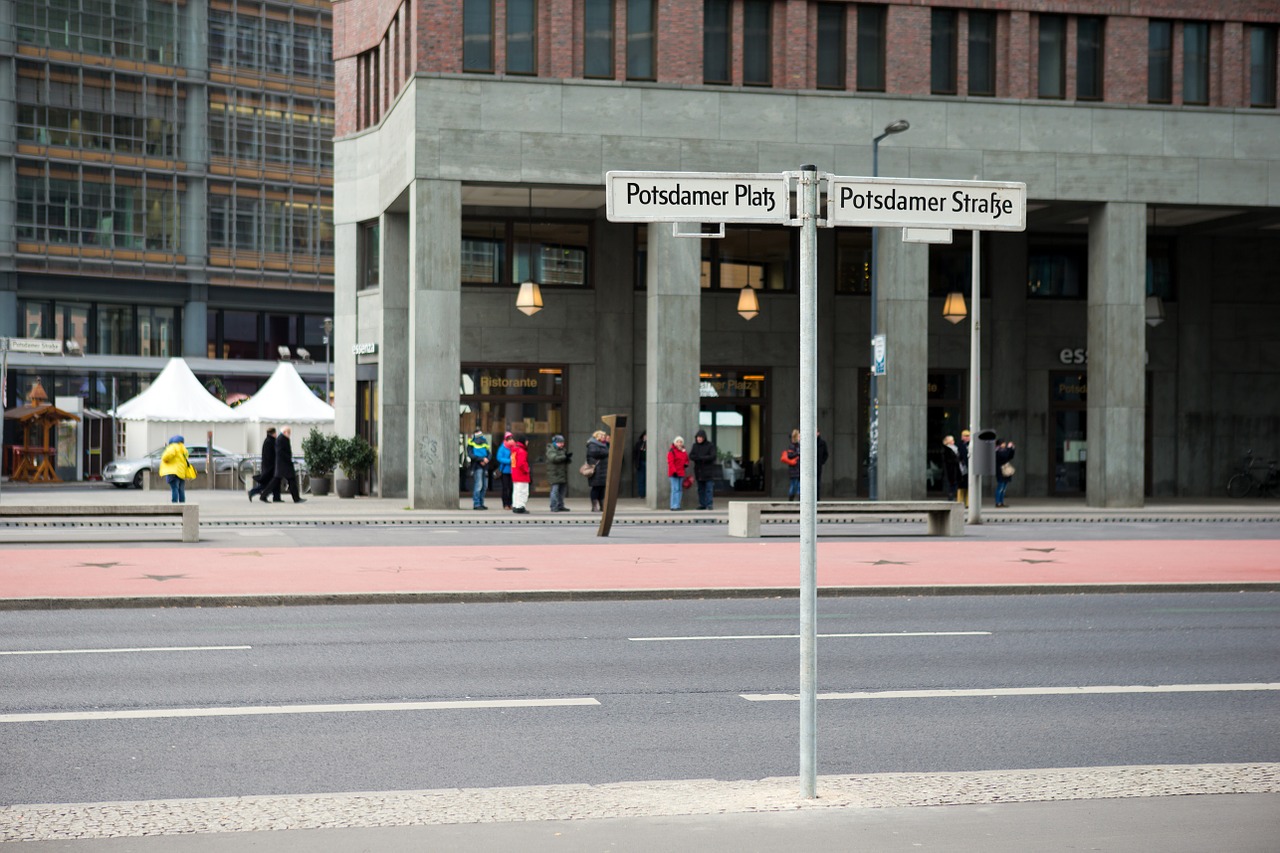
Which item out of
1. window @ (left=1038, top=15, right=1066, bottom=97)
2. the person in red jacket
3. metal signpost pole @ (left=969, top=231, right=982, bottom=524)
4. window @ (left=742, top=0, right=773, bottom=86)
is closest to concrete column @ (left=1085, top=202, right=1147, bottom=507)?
window @ (left=1038, top=15, right=1066, bottom=97)

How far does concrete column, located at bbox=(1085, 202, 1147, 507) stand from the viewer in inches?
1387

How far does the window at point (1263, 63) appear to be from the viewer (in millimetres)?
36469

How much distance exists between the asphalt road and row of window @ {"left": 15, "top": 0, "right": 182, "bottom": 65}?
5285 centimetres

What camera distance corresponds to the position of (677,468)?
32.5 m

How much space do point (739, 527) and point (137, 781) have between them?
18468 millimetres

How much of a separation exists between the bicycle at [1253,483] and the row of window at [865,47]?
9.84 m

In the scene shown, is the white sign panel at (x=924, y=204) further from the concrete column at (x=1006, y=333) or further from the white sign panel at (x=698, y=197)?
the concrete column at (x=1006, y=333)

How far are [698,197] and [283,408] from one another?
41.2 m

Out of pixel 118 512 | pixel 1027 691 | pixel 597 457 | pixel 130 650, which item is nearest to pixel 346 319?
pixel 597 457

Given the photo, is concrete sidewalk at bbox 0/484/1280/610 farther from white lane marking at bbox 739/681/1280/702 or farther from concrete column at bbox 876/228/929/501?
white lane marking at bbox 739/681/1280/702

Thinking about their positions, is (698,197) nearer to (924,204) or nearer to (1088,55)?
(924,204)

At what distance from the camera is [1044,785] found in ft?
22.1

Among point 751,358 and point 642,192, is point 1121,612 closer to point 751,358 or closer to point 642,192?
point 642,192

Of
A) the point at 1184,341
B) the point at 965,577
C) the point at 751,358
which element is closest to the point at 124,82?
the point at 751,358
